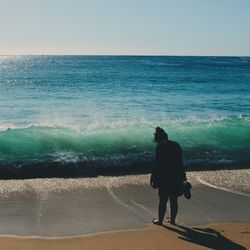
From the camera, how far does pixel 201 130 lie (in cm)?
1936

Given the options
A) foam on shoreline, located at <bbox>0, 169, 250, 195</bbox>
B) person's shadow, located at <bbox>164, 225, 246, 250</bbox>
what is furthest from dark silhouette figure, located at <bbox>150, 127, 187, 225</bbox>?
foam on shoreline, located at <bbox>0, 169, 250, 195</bbox>

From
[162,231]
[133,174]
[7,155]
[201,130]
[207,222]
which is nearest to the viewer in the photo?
[162,231]

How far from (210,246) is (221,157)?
831 cm

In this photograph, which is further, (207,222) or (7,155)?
(7,155)

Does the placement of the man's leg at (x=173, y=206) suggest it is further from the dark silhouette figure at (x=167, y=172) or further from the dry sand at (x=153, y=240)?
the dry sand at (x=153, y=240)

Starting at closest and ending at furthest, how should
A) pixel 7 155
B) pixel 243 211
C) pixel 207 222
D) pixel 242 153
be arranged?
pixel 207 222 < pixel 243 211 < pixel 7 155 < pixel 242 153

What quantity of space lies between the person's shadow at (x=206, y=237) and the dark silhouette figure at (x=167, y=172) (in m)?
0.38

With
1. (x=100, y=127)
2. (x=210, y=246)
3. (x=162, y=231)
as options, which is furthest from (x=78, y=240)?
(x=100, y=127)

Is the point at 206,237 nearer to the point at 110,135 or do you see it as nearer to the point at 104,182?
the point at 104,182

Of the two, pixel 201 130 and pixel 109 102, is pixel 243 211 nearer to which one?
pixel 201 130

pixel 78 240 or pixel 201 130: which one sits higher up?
pixel 201 130

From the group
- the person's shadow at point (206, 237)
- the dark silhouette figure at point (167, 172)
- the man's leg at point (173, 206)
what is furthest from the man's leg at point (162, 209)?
the person's shadow at point (206, 237)

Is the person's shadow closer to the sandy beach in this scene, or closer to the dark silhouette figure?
the sandy beach

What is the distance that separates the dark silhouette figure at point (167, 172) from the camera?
320 inches
